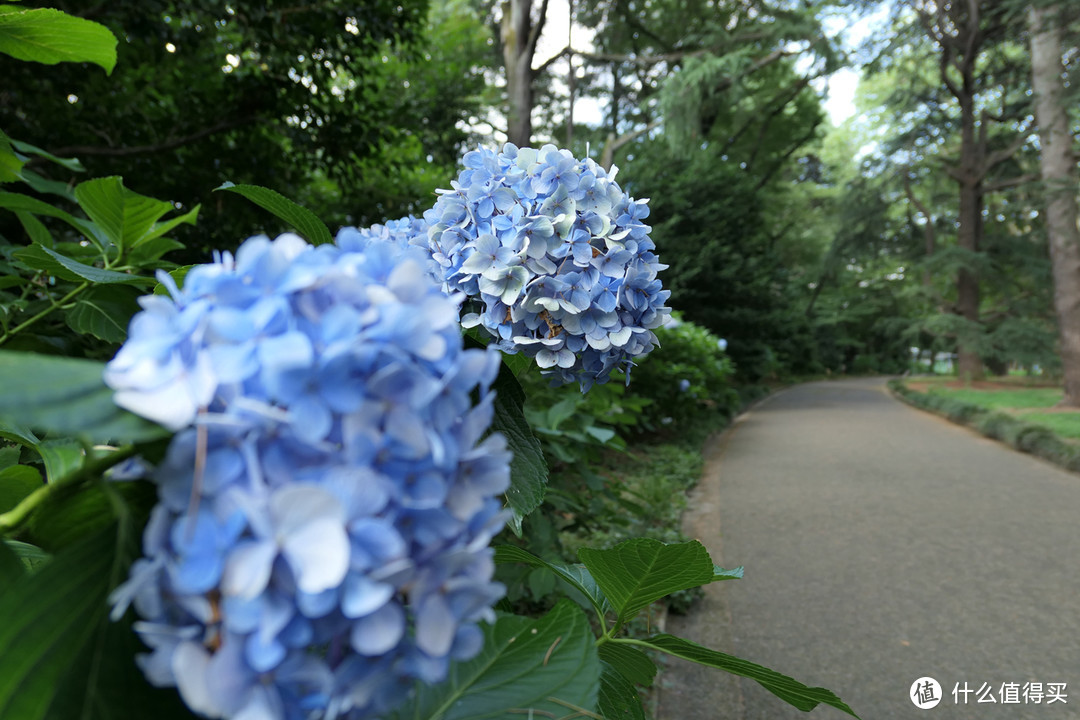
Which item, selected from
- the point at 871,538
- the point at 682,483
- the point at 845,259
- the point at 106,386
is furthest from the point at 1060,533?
the point at 845,259

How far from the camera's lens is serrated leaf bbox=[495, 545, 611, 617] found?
2.82 feet

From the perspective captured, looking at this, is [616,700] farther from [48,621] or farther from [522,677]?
[48,621]

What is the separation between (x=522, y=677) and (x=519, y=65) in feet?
29.2

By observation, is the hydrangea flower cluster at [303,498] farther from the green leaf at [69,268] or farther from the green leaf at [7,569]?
the green leaf at [69,268]

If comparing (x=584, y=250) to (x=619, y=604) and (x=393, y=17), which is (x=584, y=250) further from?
(x=393, y=17)

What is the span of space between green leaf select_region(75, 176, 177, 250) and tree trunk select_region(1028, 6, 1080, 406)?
13357 mm

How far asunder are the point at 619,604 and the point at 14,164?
Answer: 1364 millimetres

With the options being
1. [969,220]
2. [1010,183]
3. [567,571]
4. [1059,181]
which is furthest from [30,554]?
[969,220]

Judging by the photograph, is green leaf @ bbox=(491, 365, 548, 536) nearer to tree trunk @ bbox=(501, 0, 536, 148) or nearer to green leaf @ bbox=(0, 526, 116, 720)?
green leaf @ bbox=(0, 526, 116, 720)

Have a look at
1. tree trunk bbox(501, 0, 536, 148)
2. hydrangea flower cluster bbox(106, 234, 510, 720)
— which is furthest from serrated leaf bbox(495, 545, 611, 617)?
tree trunk bbox(501, 0, 536, 148)

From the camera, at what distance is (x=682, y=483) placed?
21.9 ft

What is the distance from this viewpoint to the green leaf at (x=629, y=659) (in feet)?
3.11

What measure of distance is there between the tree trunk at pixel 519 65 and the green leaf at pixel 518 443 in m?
7.70

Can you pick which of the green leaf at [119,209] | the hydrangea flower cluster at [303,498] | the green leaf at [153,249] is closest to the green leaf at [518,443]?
the hydrangea flower cluster at [303,498]
